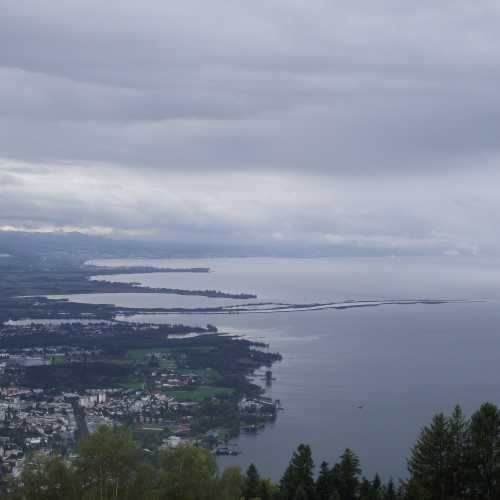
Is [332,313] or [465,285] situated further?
[465,285]

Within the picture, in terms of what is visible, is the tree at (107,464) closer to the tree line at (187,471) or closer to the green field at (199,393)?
the tree line at (187,471)

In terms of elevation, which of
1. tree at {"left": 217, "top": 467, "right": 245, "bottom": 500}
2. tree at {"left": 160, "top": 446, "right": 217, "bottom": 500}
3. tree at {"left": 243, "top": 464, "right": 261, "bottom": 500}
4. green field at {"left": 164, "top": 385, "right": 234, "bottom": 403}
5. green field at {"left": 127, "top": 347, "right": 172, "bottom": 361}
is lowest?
green field at {"left": 164, "top": 385, "right": 234, "bottom": 403}

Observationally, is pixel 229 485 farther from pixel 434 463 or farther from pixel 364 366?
pixel 364 366

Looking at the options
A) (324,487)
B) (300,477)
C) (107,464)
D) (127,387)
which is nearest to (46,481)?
(107,464)

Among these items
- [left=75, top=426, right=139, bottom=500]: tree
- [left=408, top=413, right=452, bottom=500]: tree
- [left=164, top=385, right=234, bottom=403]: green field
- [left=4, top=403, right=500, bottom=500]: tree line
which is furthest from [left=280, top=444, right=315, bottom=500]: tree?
[left=164, top=385, right=234, bottom=403]: green field

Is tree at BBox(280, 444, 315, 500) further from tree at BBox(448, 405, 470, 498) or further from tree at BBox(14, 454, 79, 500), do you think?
tree at BBox(14, 454, 79, 500)

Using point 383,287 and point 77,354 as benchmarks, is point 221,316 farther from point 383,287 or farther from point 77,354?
point 383,287

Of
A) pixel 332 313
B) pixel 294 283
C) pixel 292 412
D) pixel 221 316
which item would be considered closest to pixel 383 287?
pixel 294 283
